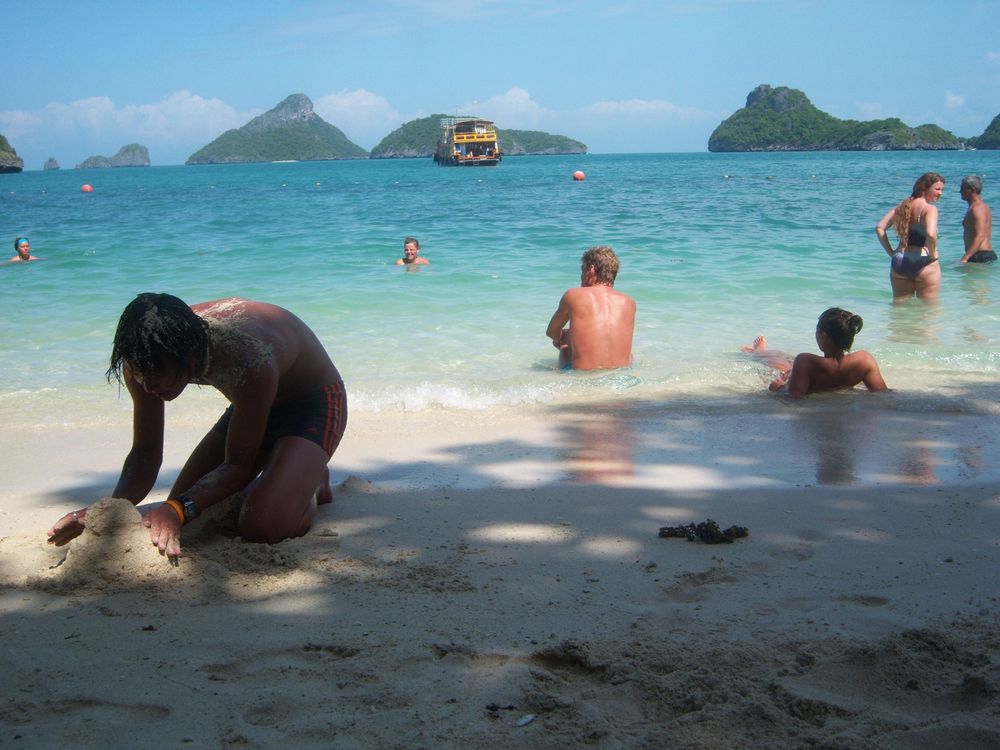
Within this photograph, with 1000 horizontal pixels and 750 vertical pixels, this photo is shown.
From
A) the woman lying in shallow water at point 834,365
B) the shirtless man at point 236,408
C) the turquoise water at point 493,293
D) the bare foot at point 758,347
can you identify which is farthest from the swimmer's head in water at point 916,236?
the shirtless man at point 236,408

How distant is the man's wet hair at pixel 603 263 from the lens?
20.5ft

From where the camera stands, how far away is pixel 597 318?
630 centimetres

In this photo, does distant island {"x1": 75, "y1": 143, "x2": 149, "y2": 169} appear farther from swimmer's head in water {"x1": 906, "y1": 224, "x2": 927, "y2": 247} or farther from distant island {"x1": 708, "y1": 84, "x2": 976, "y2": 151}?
→ swimmer's head in water {"x1": 906, "y1": 224, "x2": 927, "y2": 247}

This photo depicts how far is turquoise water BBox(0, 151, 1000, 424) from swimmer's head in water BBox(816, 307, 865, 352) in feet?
2.11

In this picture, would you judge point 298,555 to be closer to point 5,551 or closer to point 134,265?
point 5,551

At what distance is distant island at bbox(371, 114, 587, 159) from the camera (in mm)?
153750

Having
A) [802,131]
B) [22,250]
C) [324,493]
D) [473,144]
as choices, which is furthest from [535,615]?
[802,131]

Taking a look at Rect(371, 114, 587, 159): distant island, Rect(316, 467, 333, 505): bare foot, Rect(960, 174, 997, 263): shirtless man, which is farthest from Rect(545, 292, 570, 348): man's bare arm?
Rect(371, 114, 587, 159): distant island

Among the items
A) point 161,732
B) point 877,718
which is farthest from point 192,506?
point 877,718

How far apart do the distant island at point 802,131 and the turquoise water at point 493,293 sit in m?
84.6

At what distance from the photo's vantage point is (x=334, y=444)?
11.1 feet

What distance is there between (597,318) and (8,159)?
336ft

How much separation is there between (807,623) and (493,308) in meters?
7.41

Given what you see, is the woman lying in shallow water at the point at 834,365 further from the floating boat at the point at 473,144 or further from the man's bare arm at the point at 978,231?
the floating boat at the point at 473,144
